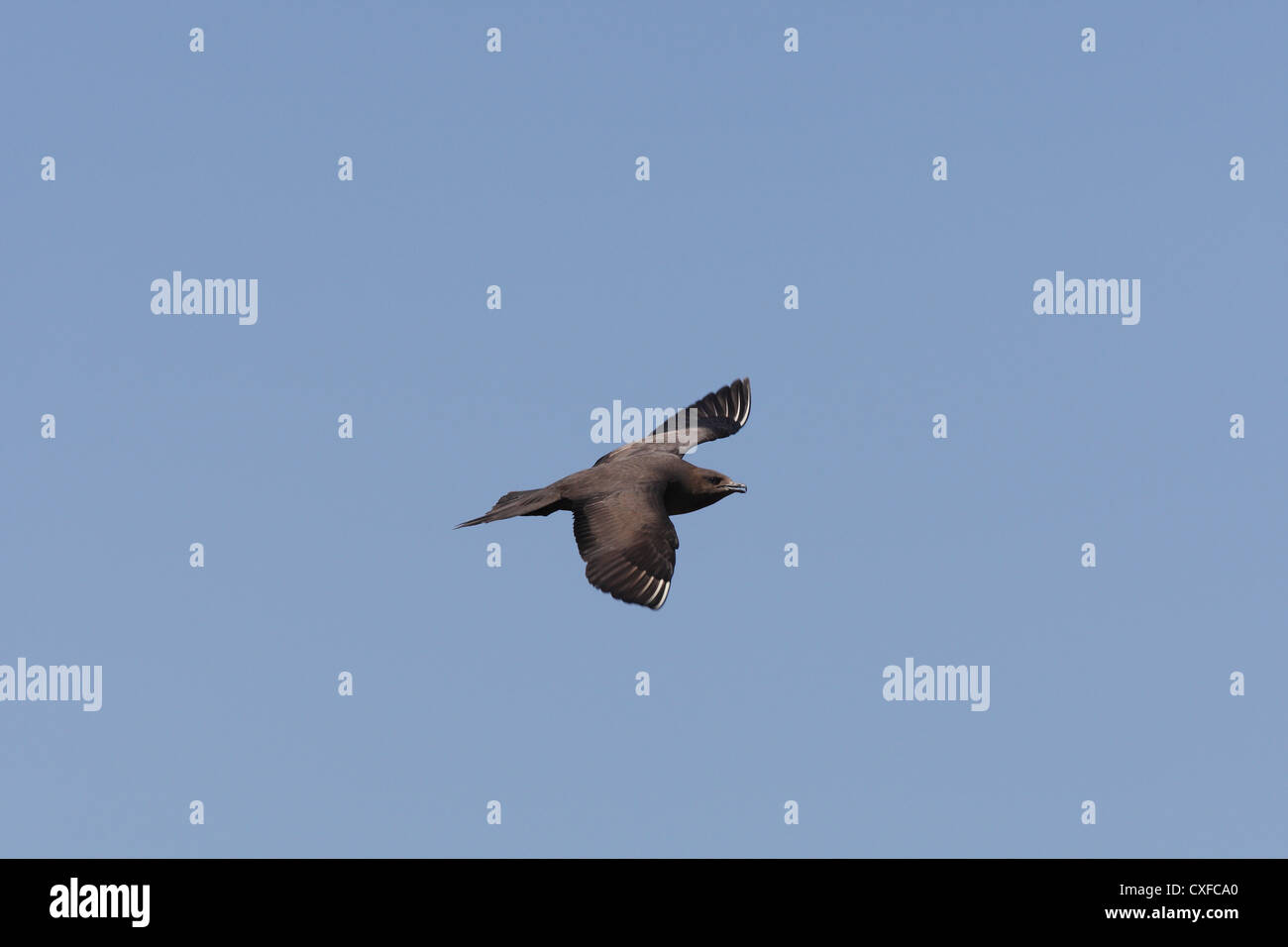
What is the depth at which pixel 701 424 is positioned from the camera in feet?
86.1

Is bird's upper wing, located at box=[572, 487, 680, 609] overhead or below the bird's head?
below

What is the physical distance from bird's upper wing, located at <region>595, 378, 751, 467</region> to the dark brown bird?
0.19ft

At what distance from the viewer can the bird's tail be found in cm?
2077

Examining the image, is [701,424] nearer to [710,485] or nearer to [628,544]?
[710,485]

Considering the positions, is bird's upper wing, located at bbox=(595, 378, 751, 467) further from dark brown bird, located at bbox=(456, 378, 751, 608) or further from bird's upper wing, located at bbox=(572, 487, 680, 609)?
bird's upper wing, located at bbox=(572, 487, 680, 609)

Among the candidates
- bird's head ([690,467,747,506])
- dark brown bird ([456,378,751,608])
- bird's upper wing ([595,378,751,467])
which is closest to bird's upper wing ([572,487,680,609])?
dark brown bird ([456,378,751,608])

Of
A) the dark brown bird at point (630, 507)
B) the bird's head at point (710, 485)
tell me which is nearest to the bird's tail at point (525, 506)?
the dark brown bird at point (630, 507)

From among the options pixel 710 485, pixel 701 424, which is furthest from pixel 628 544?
pixel 701 424

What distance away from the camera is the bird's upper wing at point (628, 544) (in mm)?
19156

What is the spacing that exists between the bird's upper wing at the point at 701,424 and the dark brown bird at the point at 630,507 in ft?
0.19

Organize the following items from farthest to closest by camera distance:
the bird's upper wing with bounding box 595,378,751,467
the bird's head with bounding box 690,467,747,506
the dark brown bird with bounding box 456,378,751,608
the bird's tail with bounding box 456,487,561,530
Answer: the bird's upper wing with bounding box 595,378,751,467 → the bird's head with bounding box 690,467,747,506 → the bird's tail with bounding box 456,487,561,530 → the dark brown bird with bounding box 456,378,751,608
